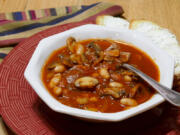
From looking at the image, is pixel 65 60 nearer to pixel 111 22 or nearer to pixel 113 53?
pixel 113 53

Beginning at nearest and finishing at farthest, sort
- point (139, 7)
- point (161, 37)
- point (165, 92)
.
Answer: point (165, 92)
point (161, 37)
point (139, 7)

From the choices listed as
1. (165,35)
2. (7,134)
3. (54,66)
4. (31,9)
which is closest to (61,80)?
(54,66)

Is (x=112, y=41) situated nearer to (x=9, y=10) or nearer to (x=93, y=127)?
(x=93, y=127)

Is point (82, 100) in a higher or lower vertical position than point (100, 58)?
lower

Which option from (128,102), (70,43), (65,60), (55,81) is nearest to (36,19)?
(70,43)

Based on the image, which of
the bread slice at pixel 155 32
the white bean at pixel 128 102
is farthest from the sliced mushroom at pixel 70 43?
the bread slice at pixel 155 32

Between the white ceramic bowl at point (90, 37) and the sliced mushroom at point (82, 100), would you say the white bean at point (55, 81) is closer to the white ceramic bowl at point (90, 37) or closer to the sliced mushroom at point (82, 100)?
the white ceramic bowl at point (90, 37)
